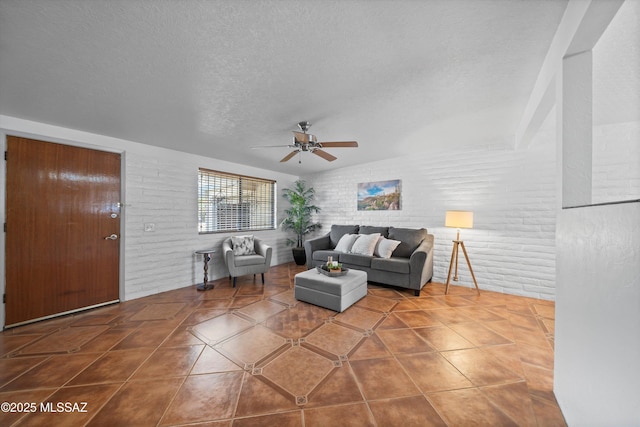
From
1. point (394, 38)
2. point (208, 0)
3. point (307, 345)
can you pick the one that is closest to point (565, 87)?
point (394, 38)

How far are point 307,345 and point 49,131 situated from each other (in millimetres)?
3668

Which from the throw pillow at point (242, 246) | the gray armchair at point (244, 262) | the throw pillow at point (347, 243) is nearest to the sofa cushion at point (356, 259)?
the throw pillow at point (347, 243)

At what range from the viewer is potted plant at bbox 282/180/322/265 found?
211 inches

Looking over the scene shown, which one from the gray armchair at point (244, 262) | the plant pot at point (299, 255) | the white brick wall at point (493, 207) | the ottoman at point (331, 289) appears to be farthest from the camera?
the plant pot at point (299, 255)

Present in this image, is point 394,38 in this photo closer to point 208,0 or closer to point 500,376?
point 208,0

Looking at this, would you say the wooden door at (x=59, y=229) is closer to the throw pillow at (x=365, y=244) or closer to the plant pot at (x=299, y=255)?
the plant pot at (x=299, y=255)

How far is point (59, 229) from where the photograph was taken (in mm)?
2639

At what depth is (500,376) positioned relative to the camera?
164 centimetres

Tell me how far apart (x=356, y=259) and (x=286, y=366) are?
2.34 m

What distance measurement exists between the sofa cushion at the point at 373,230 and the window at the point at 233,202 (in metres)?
2.16

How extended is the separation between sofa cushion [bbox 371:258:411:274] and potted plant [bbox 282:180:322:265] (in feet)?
6.84

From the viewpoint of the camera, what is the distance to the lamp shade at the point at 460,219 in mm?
3336

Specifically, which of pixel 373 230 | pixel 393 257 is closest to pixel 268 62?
pixel 393 257

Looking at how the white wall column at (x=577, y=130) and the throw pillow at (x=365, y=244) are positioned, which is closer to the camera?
the white wall column at (x=577, y=130)
